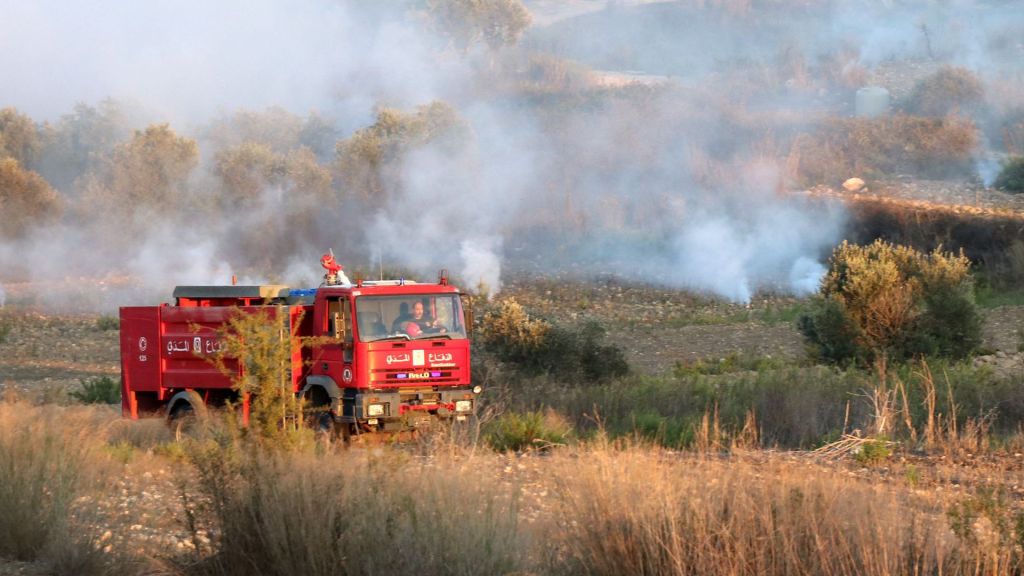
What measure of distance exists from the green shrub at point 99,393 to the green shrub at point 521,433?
11366 mm

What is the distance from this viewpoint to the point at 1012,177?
1777 inches

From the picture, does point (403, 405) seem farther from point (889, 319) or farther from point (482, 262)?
point (482, 262)

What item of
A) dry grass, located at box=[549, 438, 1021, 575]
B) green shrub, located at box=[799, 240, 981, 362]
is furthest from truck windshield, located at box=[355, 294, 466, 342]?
green shrub, located at box=[799, 240, 981, 362]

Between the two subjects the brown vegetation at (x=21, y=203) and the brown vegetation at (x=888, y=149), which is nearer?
the brown vegetation at (x=888, y=149)

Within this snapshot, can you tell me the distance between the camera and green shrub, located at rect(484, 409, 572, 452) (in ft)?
45.5

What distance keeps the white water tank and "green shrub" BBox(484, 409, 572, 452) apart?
48.9 m

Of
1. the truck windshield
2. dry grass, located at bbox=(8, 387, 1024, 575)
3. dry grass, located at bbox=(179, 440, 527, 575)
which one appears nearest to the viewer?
dry grass, located at bbox=(8, 387, 1024, 575)

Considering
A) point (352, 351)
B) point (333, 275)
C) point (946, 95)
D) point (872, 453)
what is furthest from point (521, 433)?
point (946, 95)

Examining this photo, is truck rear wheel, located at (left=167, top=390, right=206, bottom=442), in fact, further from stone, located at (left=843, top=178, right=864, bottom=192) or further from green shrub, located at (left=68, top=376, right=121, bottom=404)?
stone, located at (left=843, top=178, right=864, bottom=192)

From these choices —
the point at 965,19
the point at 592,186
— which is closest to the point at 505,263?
the point at 592,186

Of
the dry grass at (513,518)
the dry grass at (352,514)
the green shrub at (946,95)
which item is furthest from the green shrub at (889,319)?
the green shrub at (946,95)

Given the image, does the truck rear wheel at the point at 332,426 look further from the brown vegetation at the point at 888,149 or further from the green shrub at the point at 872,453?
the brown vegetation at the point at 888,149

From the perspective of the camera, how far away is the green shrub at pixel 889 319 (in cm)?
2309

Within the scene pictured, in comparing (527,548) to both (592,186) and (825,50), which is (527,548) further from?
(825,50)
